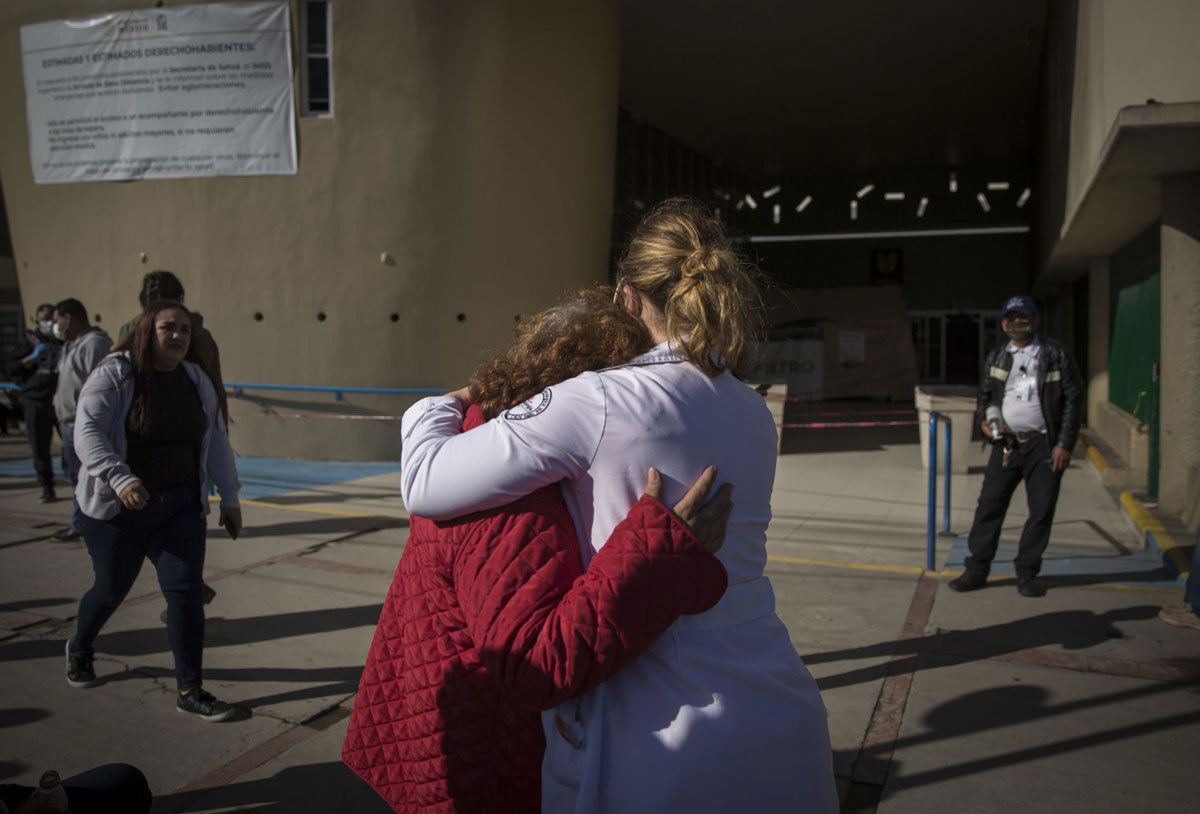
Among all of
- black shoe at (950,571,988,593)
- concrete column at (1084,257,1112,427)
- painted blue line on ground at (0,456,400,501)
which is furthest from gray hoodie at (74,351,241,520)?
concrete column at (1084,257,1112,427)

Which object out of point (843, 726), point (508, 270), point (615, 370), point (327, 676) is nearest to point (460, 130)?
point (508, 270)

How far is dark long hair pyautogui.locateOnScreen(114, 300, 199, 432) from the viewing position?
3.83 meters

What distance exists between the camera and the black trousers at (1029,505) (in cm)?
567

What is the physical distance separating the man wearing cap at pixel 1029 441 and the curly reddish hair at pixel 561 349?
4562mm

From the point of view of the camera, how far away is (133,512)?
3783 mm

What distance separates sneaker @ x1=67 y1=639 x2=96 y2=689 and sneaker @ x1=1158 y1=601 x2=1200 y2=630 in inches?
217

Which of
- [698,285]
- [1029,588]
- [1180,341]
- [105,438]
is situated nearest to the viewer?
[698,285]

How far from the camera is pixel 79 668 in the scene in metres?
4.19

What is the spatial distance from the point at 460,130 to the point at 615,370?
10.7 metres

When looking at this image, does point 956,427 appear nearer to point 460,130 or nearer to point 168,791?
point 460,130

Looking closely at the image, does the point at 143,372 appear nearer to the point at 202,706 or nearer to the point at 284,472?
the point at 202,706

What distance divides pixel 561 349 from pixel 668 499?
37 cm

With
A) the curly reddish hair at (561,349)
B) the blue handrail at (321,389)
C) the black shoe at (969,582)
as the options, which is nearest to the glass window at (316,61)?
the blue handrail at (321,389)

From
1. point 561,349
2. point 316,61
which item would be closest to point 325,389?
point 316,61
